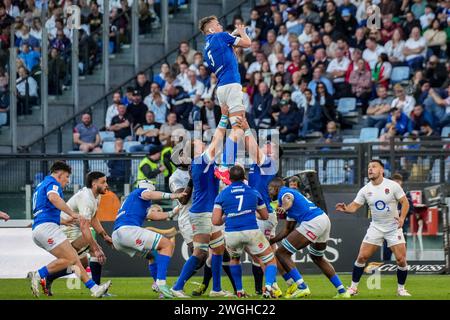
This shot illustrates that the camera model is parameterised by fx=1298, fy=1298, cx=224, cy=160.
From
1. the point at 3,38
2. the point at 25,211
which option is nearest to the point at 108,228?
the point at 25,211

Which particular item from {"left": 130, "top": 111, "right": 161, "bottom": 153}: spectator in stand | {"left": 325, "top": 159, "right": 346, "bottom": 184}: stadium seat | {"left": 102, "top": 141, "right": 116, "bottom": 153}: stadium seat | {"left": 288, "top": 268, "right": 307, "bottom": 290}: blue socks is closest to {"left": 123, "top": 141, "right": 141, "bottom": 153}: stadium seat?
{"left": 130, "top": 111, "right": 161, "bottom": 153}: spectator in stand

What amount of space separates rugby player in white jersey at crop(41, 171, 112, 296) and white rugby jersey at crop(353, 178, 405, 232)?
4028mm

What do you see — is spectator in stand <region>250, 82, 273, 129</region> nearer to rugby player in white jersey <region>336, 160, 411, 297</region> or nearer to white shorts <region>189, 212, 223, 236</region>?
rugby player in white jersey <region>336, 160, 411, 297</region>

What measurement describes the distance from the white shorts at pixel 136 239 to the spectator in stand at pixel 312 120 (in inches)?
413

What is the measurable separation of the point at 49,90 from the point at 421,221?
1002cm

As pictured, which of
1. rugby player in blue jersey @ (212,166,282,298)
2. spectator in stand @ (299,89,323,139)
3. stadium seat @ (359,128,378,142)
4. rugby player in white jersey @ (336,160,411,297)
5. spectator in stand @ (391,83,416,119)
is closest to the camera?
rugby player in blue jersey @ (212,166,282,298)

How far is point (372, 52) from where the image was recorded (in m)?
30.0

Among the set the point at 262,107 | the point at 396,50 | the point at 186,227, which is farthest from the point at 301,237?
the point at 396,50

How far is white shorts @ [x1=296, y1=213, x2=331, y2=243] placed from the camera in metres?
19.1

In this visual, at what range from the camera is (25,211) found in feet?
84.4

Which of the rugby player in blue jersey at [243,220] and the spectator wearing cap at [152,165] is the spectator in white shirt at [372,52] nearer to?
the spectator wearing cap at [152,165]

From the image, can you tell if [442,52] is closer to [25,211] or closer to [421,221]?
[421,221]

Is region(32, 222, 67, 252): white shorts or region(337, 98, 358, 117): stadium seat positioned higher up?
region(337, 98, 358, 117): stadium seat

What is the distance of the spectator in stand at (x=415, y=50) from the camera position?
29.4 meters
